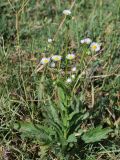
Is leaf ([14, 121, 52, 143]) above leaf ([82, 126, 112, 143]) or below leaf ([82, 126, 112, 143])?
above

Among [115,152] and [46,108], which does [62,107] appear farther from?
[115,152]

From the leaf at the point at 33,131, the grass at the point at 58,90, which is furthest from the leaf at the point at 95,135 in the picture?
the leaf at the point at 33,131

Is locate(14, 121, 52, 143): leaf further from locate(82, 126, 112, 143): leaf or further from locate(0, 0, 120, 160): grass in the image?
locate(82, 126, 112, 143): leaf

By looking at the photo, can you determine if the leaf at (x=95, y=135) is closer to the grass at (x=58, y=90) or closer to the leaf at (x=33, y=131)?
the grass at (x=58, y=90)

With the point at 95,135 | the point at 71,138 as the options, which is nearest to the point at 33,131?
the point at 71,138

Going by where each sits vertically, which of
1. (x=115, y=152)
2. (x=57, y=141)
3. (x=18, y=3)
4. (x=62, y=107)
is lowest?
(x=115, y=152)

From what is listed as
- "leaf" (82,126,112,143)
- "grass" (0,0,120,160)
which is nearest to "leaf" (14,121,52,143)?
"grass" (0,0,120,160)

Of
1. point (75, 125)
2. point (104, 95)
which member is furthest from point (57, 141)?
point (104, 95)
